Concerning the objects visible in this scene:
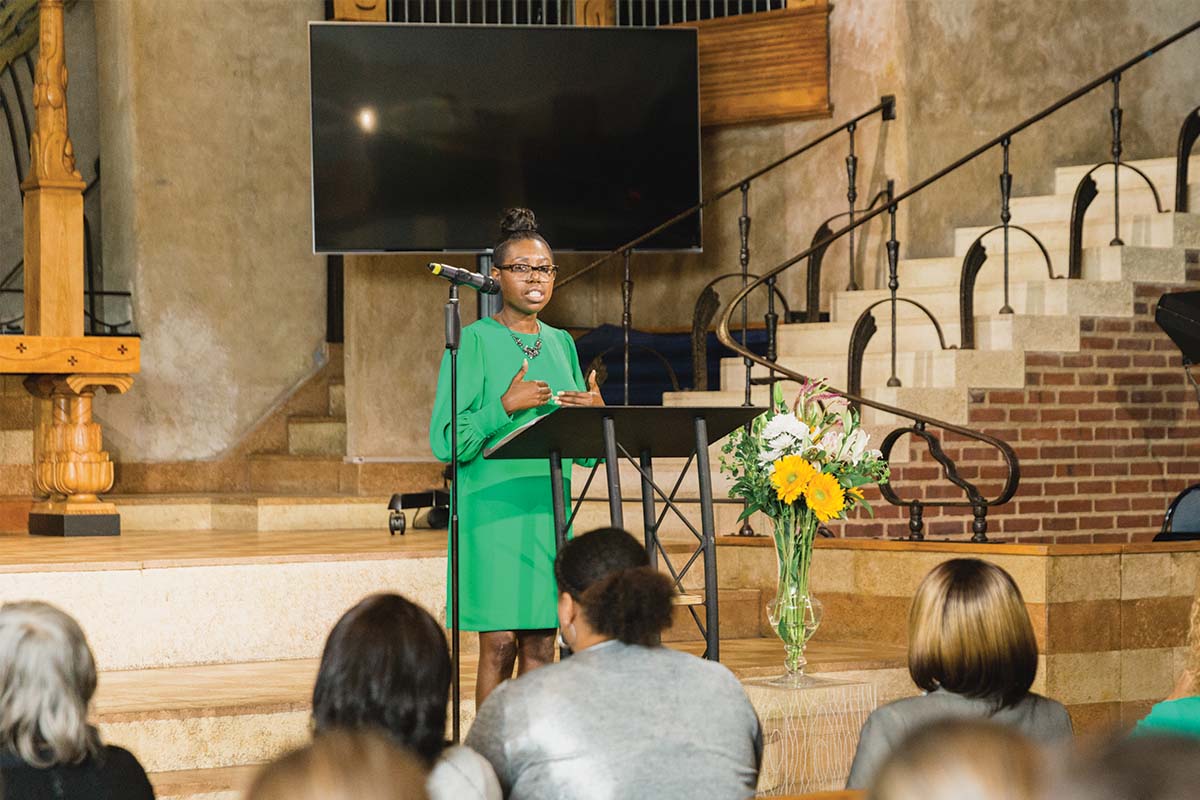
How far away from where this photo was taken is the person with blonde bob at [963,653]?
99.3 inches

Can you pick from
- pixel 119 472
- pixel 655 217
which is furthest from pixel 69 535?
pixel 655 217

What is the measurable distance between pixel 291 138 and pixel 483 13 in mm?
1350

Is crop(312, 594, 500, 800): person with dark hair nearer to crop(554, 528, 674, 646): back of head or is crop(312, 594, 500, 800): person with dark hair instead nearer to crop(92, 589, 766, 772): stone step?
crop(554, 528, 674, 646): back of head

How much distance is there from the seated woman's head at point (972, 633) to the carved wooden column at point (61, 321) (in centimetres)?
497

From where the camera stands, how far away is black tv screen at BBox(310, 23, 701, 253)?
7.94 meters

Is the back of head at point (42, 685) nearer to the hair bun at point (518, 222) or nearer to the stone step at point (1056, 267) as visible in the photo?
the hair bun at point (518, 222)

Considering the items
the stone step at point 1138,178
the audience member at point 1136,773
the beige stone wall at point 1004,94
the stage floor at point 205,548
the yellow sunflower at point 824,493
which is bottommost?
the stage floor at point 205,548

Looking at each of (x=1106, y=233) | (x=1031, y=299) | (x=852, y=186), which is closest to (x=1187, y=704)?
(x=1031, y=299)

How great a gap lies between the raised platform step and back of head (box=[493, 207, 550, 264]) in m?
1.51

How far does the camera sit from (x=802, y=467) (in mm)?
4461

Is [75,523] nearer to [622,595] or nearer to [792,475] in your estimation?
[792,475]

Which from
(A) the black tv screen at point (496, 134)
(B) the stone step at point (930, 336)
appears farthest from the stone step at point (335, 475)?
(B) the stone step at point (930, 336)

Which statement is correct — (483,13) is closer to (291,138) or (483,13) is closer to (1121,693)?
(291,138)

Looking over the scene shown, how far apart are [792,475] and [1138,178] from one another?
4336 millimetres
